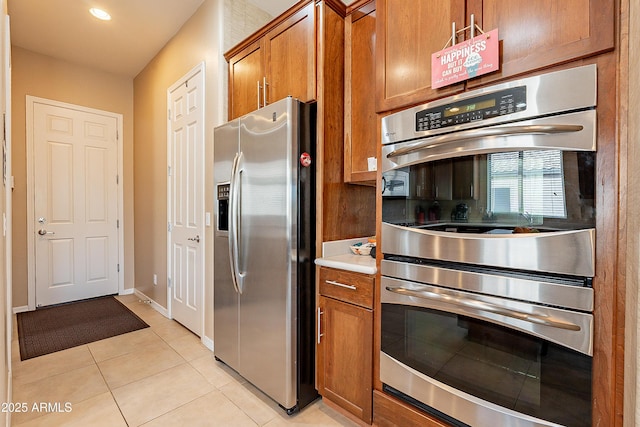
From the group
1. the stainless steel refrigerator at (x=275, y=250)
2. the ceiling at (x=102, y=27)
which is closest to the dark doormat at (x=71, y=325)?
the stainless steel refrigerator at (x=275, y=250)

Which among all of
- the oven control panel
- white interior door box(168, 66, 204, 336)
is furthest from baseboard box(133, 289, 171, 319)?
the oven control panel

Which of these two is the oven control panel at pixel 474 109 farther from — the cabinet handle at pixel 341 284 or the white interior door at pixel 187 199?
the white interior door at pixel 187 199

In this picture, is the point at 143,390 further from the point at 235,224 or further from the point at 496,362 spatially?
the point at 496,362

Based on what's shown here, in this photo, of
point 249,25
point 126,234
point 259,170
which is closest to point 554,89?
point 259,170

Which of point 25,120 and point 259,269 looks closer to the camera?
point 259,269

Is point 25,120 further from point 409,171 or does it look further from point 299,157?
point 409,171

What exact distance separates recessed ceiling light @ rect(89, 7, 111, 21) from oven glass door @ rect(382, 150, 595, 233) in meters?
3.21

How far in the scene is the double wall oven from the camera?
0.93 m

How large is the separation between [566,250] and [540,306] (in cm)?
20

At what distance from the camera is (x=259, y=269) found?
186 centimetres

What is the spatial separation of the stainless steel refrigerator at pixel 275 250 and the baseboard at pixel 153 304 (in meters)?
1.68

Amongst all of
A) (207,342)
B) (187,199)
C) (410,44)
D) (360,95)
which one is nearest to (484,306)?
(410,44)

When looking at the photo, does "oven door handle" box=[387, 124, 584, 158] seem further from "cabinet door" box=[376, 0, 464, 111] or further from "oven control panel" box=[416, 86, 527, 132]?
"cabinet door" box=[376, 0, 464, 111]

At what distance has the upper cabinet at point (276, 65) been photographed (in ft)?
6.11
